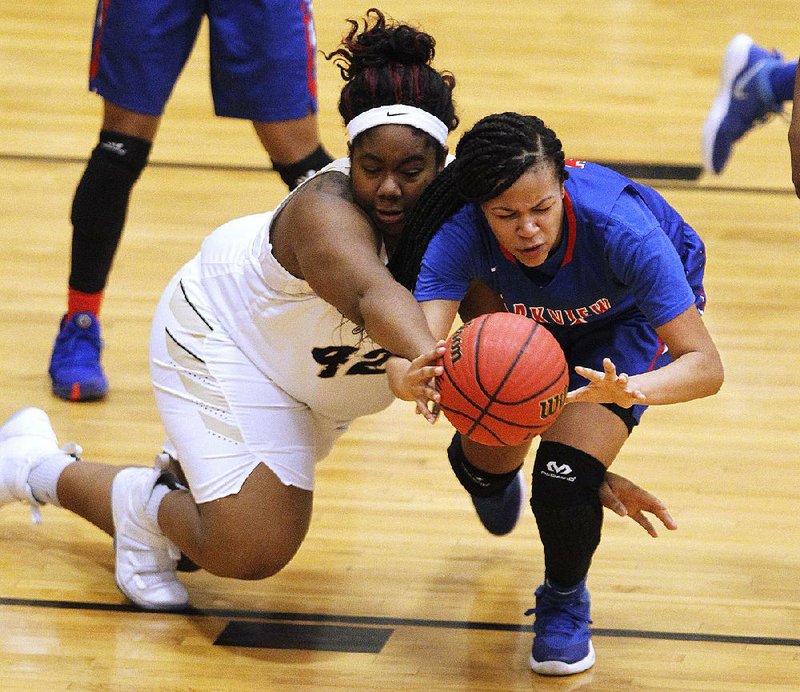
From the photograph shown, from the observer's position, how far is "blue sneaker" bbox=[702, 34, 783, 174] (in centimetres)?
510

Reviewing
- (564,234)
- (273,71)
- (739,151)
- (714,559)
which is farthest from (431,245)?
(739,151)

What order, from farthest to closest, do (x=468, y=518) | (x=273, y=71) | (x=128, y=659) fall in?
(x=273, y=71) < (x=468, y=518) < (x=128, y=659)

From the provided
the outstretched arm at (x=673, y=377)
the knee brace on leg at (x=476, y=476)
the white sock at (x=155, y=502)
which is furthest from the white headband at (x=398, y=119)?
the white sock at (x=155, y=502)

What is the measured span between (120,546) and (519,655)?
80 cm

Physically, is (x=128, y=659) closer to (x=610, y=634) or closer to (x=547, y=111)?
(x=610, y=634)

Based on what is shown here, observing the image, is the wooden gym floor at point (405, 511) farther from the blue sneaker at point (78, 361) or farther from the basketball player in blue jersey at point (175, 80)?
the basketball player in blue jersey at point (175, 80)

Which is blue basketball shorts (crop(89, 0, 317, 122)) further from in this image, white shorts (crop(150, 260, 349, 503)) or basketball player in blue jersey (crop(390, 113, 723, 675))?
basketball player in blue jersey (crop(390, 113, 723, 675))

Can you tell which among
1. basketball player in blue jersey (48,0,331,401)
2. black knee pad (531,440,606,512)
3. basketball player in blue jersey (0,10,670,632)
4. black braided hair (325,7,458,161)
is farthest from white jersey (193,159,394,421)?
basketball player in blue jersey (48,0,331,401)

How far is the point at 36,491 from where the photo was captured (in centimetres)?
306

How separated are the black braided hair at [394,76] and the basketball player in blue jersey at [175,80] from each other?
3.48 ft

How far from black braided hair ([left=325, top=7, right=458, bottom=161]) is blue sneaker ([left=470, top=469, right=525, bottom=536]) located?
2.70 feet

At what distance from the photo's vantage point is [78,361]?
3.80m

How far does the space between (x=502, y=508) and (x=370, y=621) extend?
412mm

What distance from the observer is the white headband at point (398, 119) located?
2473 millimetres
